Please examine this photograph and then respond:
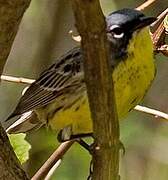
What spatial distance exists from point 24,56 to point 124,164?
97 cm

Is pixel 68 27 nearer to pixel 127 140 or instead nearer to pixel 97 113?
pixel 127 140

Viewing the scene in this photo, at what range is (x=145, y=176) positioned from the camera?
434cm

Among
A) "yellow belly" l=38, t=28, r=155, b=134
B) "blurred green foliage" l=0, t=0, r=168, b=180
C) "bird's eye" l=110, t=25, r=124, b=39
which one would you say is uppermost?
"bird's eye" l=110, t=25, r=124, b=39

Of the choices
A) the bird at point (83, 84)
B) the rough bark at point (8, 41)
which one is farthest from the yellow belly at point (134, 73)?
the rough bark at point (8, 41)

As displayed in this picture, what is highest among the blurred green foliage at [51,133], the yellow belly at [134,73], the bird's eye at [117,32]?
the bird's eye at [117,32]

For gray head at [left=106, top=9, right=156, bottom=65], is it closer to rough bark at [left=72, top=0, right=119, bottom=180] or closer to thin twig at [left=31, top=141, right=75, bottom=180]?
thin twig at [left=31, top=141, right=75, bottom=180]

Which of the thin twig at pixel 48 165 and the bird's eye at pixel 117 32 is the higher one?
the bird's eye at pixel 117 32

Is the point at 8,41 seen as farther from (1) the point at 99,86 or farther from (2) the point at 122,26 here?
(2) the point at 122,26

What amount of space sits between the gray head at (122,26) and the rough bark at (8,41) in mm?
884

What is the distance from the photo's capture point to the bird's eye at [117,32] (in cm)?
277

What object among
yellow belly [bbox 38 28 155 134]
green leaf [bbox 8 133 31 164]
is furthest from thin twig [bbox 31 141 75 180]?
yellow belly [bbox 38 28 155 134]

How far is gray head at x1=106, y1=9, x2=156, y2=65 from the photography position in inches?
105

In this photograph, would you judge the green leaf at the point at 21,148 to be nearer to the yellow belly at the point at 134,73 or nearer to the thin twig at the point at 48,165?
the thin twig at the point at 48,165

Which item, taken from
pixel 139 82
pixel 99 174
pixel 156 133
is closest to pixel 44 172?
pixel 99 174
